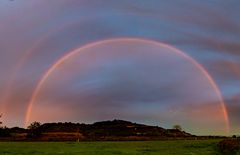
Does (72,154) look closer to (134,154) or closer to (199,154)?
(134,154)

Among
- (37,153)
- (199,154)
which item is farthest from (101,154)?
(199,154)

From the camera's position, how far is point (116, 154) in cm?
7556

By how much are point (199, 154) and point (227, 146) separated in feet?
37.8

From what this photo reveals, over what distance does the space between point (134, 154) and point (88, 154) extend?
775 centimetres

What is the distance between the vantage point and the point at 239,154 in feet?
235

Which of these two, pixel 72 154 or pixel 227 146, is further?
pixel 227 146

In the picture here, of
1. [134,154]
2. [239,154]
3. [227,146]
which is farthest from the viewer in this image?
[227,146]

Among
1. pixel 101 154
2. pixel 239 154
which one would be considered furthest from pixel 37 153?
pixel 239 154

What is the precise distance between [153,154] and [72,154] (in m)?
13.6

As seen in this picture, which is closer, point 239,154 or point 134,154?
point 239,154

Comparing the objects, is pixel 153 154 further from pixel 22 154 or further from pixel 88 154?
pixel 22 154

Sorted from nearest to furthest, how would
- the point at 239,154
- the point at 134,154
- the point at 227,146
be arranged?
1. the point at 239,154
2. the point at 134,154
3. the point at 227,146

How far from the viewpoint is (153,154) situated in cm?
7712

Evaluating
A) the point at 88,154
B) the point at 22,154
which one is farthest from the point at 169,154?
the point at 22,154
